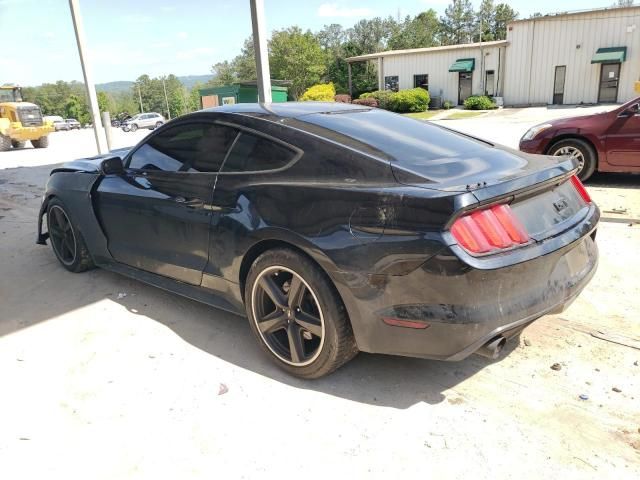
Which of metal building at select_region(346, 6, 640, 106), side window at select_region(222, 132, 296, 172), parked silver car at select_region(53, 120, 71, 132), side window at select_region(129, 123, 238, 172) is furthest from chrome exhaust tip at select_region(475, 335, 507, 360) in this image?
parked silver car at select_region(53, 120, 71, 132)

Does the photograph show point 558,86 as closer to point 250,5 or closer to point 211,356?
point 250,5

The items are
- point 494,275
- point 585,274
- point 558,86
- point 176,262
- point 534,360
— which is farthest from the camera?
point 558,86

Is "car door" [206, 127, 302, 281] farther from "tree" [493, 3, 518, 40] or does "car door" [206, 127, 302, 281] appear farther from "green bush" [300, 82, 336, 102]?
"tree" [493, 3, 518, 40]

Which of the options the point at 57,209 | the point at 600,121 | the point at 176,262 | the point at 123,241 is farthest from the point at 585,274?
the point at 600,121

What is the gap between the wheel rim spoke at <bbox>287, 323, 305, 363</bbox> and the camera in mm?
2941

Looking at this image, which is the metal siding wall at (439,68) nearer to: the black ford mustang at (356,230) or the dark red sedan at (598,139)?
the dark red sedan at (598,139)

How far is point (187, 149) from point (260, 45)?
420cm

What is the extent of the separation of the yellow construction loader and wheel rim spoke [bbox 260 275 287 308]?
2382 centimetres

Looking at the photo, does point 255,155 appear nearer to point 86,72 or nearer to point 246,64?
point 86,72

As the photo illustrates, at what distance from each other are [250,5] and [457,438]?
21.4 ft

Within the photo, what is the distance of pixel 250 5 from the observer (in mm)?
→ 7109

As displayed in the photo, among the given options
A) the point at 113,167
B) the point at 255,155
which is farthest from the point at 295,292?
the point at 113,167

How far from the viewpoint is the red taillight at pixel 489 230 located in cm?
232

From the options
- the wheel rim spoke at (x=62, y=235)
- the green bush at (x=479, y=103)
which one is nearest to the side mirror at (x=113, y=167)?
the wheel rim spoke at (x=62, y=235)
